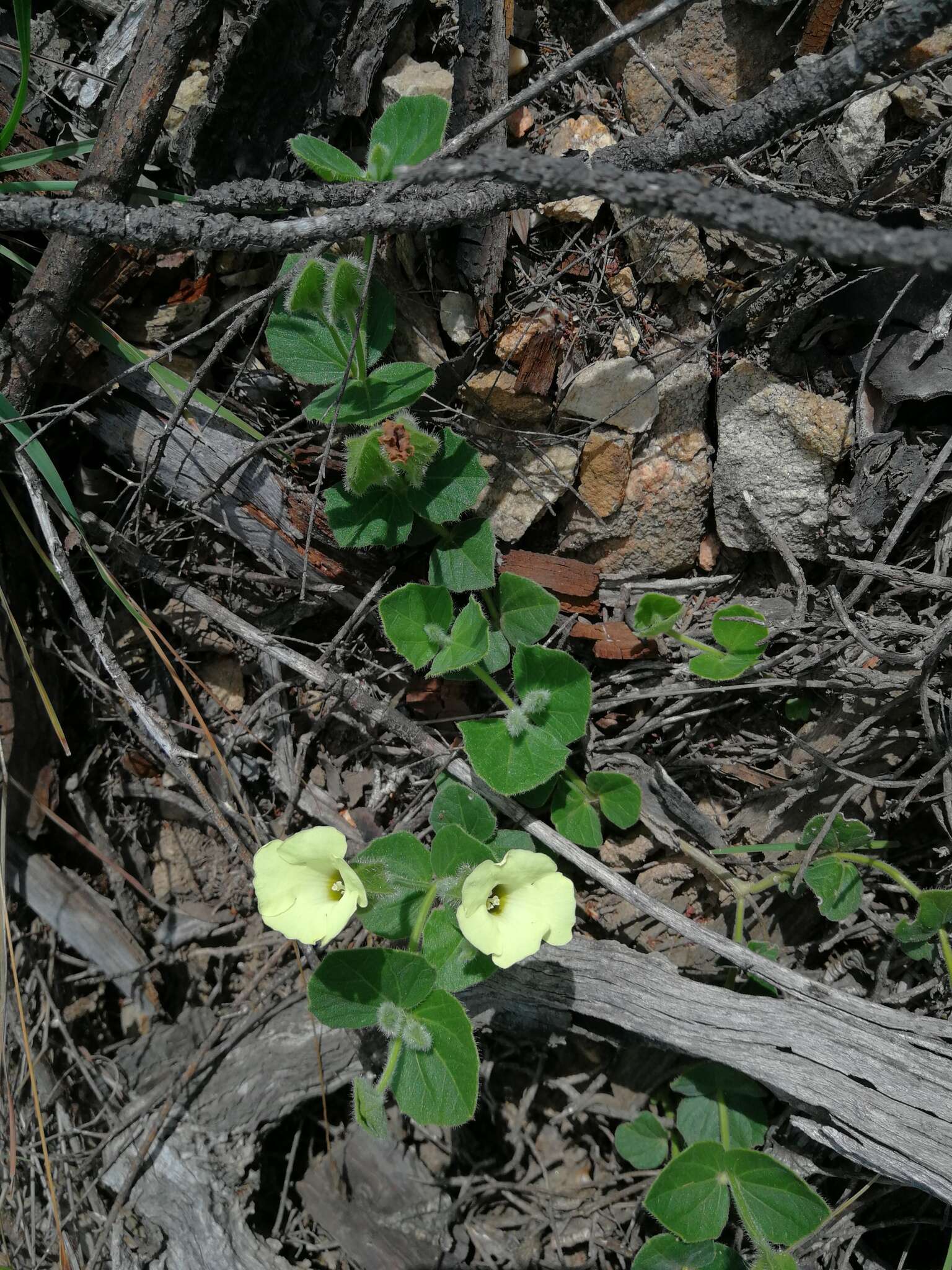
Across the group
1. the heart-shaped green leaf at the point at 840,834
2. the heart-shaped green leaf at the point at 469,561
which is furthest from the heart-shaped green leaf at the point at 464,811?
the heart-shaped green leaf at the point at 840,834

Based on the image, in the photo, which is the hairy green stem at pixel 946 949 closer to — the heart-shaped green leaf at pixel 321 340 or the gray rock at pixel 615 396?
the gray rock at pixel 615 396

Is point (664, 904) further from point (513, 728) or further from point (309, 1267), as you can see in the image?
point (309, 1267)

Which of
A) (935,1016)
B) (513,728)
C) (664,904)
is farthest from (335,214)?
(935,1016)

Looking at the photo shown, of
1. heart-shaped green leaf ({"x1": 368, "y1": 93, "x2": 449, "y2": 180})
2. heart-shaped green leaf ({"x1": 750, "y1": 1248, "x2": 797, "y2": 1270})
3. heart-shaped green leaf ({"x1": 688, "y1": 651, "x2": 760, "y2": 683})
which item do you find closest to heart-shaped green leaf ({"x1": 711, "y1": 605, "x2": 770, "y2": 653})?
heart-shaped green leaf ({"x1": 688, "y1": 651, "x2": 760, "y2": 683})

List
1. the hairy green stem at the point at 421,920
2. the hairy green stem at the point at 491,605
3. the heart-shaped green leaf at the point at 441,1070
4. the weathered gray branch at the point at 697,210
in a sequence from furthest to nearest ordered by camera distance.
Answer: the hairy green stem at the point at 491,605, the hairy green stem at the point at 421,920, the heart-shaped green leaf at the point at 441,1070, the weathered gray branch at the point at 697,210

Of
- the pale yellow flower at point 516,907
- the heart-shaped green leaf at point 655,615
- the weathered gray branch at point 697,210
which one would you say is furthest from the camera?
the heart-shaped green leaf at point 655,615

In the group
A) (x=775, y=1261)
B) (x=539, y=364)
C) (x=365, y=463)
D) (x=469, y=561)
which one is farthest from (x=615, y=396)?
(x=775, y=1261)
